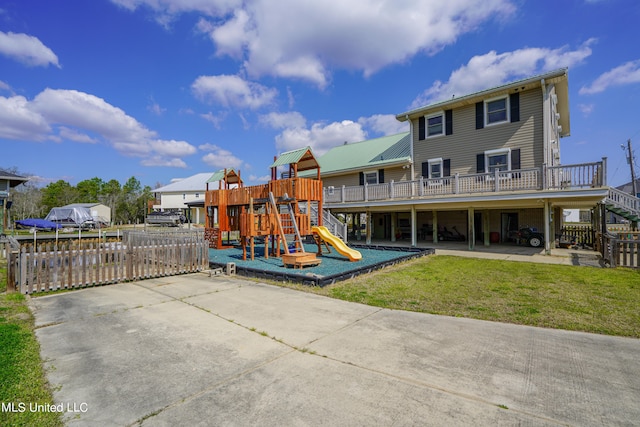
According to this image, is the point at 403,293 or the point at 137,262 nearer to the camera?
the point at 403,293

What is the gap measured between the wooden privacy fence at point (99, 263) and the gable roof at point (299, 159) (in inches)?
211

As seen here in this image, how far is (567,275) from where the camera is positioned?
9.37 m

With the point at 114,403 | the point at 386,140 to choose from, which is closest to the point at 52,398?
the point at 114,403

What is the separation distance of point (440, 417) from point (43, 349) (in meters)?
5.14

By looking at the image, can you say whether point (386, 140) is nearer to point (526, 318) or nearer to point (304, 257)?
point (304, 257)

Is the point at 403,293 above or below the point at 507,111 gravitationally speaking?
below

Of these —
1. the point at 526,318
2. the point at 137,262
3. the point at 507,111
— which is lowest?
the point at 526,318

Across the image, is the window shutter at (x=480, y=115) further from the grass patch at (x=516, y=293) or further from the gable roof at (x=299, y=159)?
the gable roof at (x=299, y=159)

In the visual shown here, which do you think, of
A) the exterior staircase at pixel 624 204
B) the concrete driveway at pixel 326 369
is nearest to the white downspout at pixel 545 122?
the exterior staircase at pixel 624 204

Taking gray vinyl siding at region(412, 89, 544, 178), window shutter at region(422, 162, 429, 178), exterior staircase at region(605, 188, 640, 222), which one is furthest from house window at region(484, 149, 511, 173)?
exterior staircase at region(605, 188, 640, 222)

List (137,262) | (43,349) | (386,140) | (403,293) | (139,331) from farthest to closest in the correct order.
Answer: (386,140), (137,262), (403,293), (139,331), (43,349)

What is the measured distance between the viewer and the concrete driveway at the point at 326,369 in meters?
2.80

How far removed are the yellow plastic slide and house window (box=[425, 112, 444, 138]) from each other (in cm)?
1118

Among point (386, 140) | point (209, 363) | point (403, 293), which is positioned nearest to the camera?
point (209, 363)
